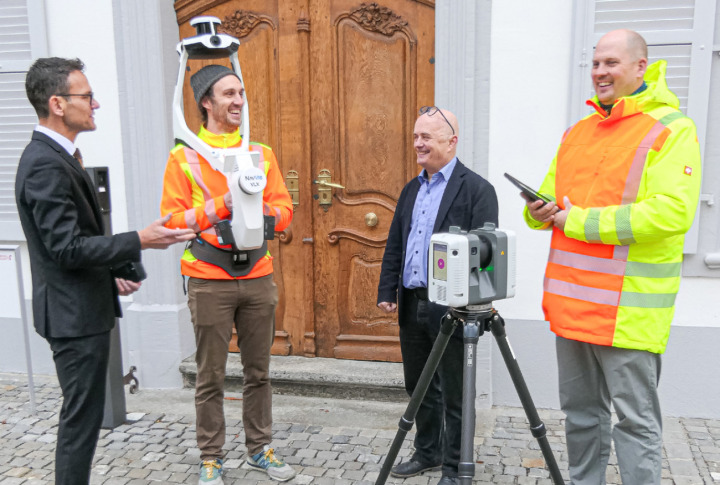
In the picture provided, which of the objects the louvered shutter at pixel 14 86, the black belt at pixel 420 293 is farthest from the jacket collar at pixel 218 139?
the louvered shutter at pixel 14 86

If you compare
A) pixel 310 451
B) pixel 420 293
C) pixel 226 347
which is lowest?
pixel 310 451

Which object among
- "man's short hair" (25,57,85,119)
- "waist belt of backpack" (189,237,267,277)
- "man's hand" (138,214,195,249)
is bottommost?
"waist belt of backpack" (189,237,267,277)

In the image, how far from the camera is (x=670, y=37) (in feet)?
12.6

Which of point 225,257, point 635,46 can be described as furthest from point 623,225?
point 225,257

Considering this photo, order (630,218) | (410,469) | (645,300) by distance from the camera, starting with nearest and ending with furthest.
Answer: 1. (630,218)
2. (645,300)
3. (410,469)

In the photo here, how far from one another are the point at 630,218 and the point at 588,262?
0.29 m

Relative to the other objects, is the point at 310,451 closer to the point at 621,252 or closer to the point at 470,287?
the point at 470,287

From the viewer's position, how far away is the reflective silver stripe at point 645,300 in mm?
2539

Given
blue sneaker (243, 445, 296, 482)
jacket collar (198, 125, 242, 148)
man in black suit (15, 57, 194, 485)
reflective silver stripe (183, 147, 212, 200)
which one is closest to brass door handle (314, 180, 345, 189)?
jacket collar (198, 125, 242, 148)

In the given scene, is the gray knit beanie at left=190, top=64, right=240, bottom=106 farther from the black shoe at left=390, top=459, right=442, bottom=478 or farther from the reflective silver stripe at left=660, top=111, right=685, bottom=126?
the black shoe at left=390, top=459, right=442, bottom=478

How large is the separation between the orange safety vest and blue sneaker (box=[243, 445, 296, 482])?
98 centimetres

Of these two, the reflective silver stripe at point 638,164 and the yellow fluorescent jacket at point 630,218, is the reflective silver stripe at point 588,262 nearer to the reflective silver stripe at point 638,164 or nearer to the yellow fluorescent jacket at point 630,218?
the yellow fluorescent jacket at point 630,218

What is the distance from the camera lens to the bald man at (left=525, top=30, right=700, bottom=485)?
8.06 feet

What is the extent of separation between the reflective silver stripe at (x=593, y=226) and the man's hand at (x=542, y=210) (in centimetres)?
15
